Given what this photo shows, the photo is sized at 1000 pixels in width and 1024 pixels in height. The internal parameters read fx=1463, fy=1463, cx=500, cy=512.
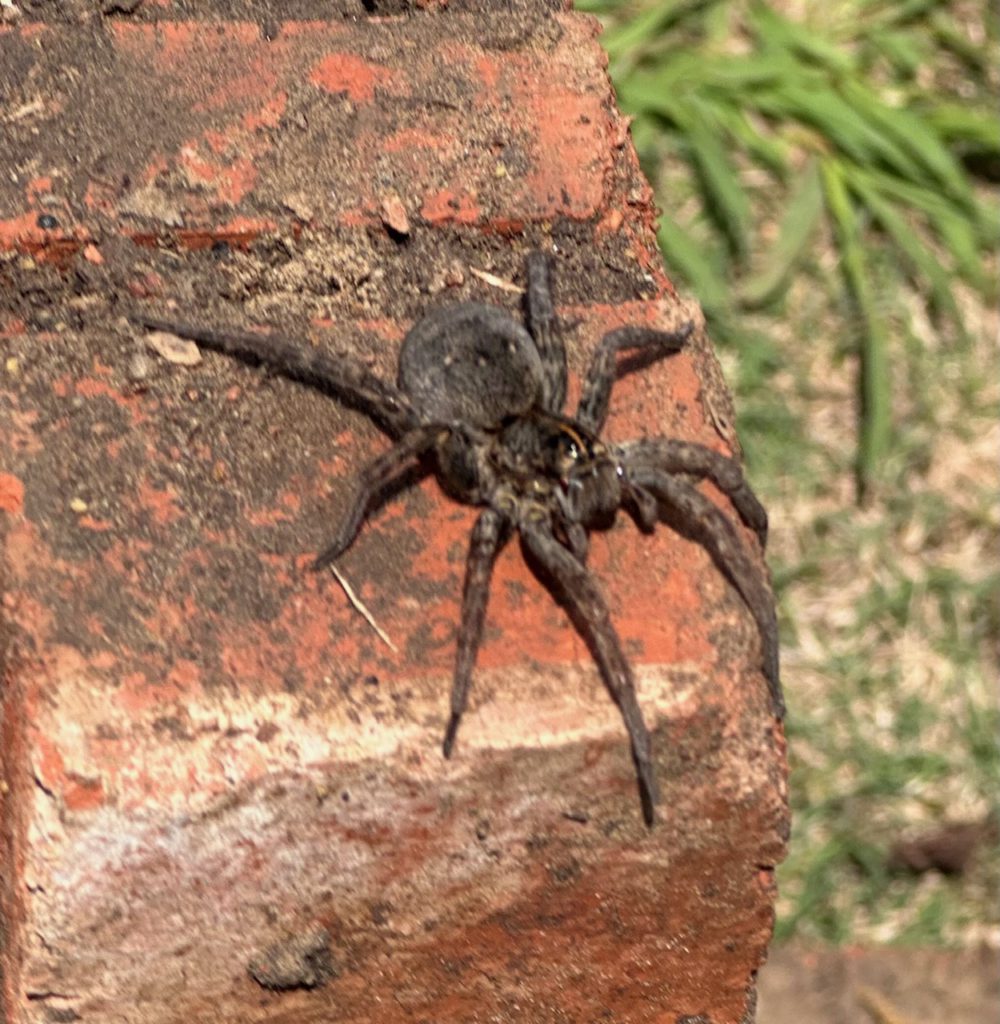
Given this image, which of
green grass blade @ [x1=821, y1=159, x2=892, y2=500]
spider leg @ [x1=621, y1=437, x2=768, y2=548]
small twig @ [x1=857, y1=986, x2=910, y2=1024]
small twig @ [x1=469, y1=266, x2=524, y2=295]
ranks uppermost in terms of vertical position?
green grass blade @ [x1=821, y1=159, x2=892, y2=500]

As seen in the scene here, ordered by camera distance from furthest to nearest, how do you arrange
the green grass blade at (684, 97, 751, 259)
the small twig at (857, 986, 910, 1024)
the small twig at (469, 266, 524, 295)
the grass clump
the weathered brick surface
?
the green grass blade at (684, 97, 751, 259)
the grass clump
the small twig at (857, 986, 910, 1024)
the small twig at (469, 266, 524, 295)
the weathered brick surface

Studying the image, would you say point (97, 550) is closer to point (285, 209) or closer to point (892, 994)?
point (285, 209)

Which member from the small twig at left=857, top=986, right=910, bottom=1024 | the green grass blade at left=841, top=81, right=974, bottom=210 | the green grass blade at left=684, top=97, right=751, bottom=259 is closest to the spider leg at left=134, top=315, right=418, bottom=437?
the green grass blade at left=684, top=97, right=751, bottom=259

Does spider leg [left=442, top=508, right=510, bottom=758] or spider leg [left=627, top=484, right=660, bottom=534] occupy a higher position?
spider leg [left=627, top=484, right=660, bottom=534]

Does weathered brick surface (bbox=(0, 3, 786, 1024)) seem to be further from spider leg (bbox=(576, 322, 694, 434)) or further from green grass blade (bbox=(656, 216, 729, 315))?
green grass blade (bbox=(656, 216, 729, 315))

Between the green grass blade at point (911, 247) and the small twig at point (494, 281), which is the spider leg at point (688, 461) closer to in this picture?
the small twig at point (494, 281)

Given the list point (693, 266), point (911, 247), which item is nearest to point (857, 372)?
point (911, 247)

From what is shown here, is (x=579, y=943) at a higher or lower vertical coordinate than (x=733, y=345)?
lower

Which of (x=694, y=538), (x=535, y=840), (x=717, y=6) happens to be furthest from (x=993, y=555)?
(x=535, y=840)

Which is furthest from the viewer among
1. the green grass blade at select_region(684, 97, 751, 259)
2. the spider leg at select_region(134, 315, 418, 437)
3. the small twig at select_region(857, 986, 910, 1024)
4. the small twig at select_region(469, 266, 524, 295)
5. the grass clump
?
the green grass blade at select_region(684, 97, 751, 259)
